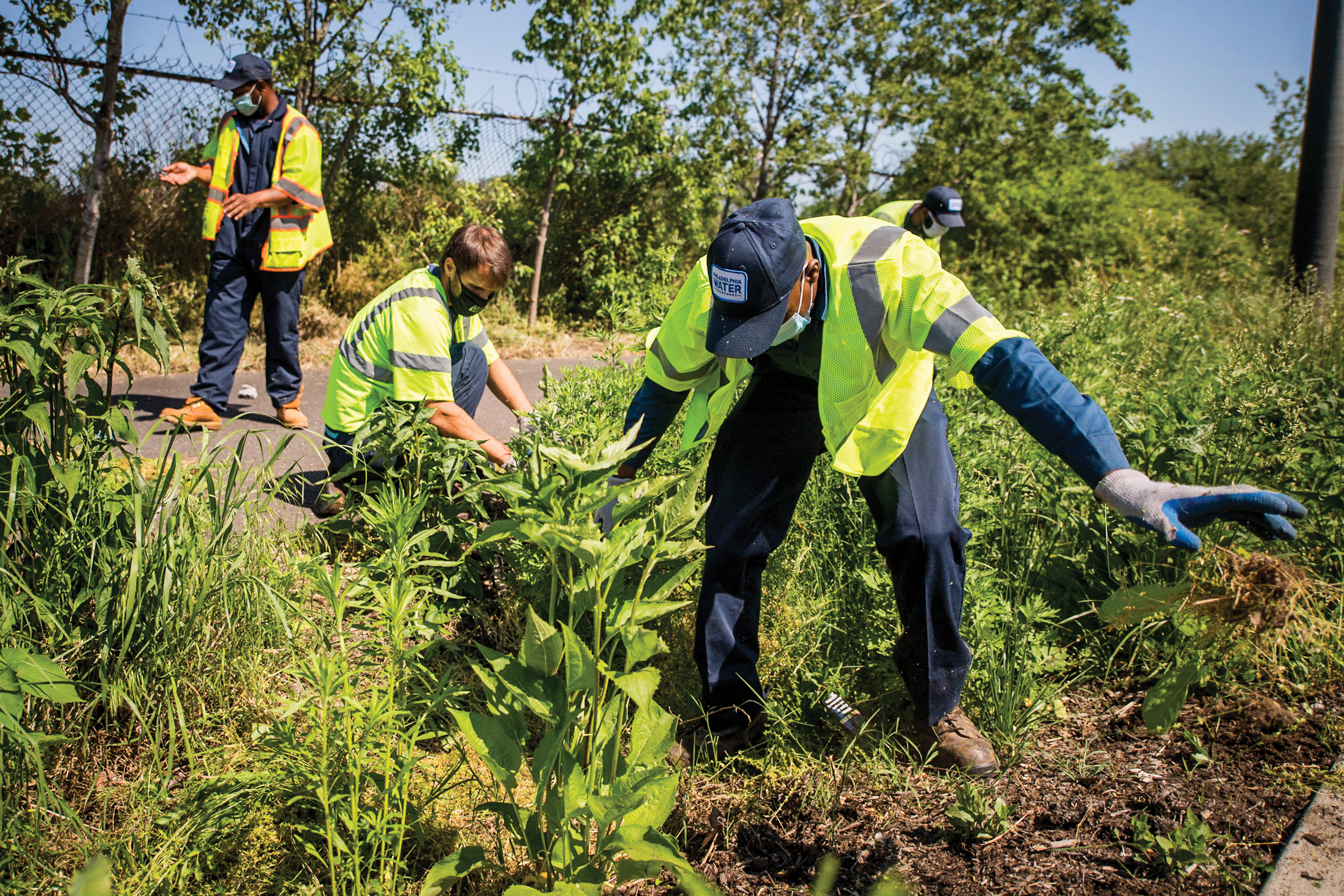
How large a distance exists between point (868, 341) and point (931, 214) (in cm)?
452

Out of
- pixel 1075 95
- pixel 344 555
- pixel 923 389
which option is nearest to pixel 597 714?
pixel 923 389

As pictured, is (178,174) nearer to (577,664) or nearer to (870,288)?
(870,288)

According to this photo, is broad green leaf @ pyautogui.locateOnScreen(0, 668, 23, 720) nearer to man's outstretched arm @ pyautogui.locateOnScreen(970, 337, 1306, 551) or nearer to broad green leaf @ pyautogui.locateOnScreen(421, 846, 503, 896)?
Answer: broad green leaf @ pyautogui.locateOnScreen(421, 846, 503, 896)

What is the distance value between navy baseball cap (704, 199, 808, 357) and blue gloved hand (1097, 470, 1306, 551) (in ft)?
2.82

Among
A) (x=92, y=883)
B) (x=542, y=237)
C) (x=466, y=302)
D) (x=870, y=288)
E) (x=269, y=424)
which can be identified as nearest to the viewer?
(x=92, y=883)

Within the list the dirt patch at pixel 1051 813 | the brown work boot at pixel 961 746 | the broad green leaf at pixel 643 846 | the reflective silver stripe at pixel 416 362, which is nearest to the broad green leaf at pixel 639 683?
the broad green leaf at pixel 643 846

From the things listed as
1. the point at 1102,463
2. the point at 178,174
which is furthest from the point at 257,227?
the point at 1102,463

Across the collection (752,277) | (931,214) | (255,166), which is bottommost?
(752,277)

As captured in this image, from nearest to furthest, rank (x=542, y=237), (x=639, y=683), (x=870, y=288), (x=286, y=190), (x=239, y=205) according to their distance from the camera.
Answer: (x=639, y=683)
(x=870, y=288)
(x=239, y=205)
(x=286, y=190)
(x=542, y=237)

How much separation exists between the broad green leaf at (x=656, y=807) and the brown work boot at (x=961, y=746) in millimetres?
1071

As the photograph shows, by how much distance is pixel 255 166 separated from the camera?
5.25 meters

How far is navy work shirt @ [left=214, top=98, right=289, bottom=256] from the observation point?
204 inches

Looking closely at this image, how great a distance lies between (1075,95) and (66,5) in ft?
33.3

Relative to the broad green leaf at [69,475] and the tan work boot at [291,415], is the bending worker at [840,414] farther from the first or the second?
the tan work boot at [291,415]
